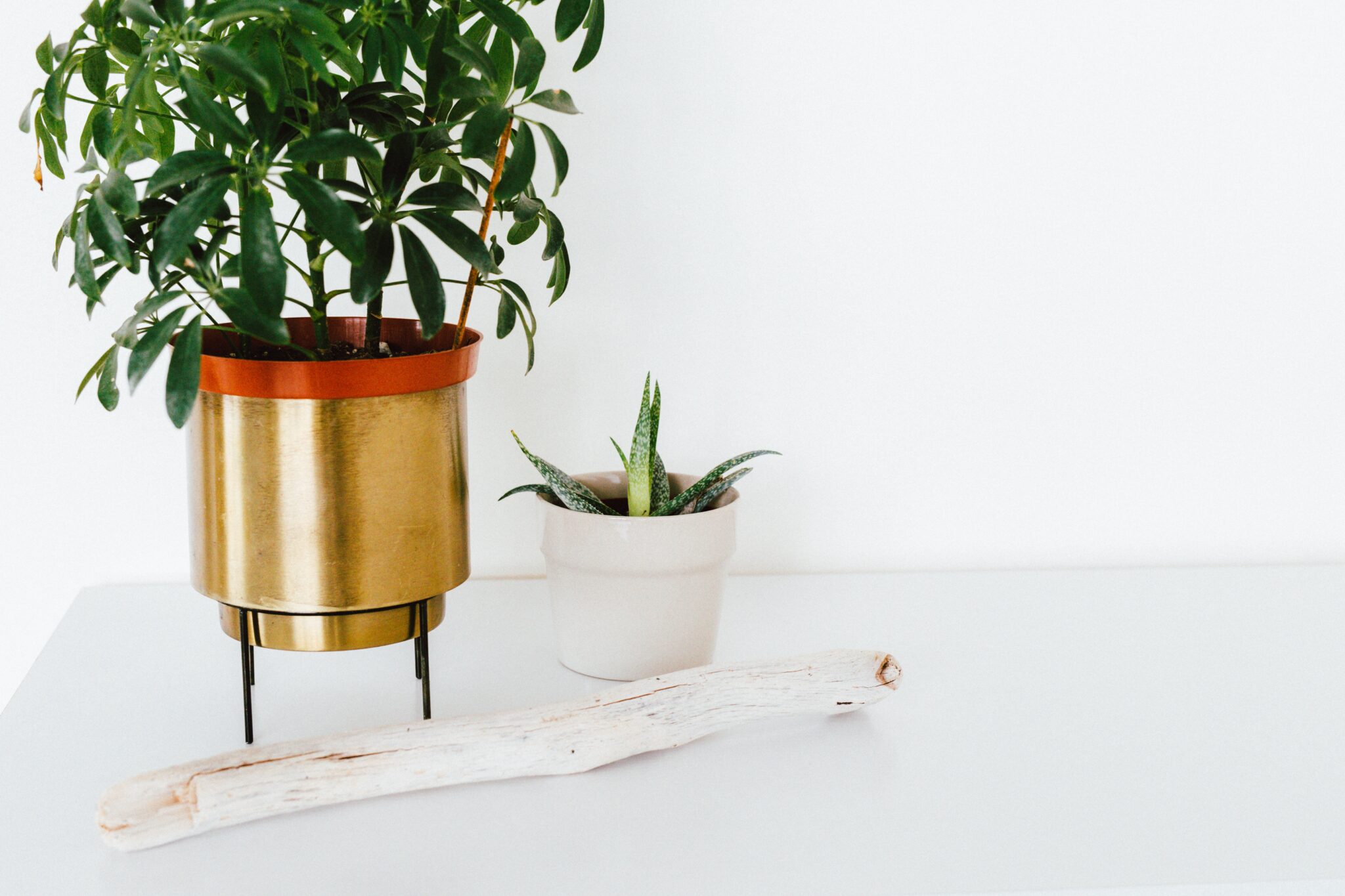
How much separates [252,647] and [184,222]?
34 cm

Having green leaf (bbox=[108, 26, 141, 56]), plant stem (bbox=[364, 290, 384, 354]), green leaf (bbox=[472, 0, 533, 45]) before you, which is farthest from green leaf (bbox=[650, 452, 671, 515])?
Result: green leaf (bbox=[108, 26, 141, 56])

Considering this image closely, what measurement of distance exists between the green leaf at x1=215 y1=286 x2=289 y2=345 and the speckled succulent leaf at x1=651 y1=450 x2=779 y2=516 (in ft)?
1.21

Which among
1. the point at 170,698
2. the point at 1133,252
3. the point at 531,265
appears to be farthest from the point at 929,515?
the point at 170,698

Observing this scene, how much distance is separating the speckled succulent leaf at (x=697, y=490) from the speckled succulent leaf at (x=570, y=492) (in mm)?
43

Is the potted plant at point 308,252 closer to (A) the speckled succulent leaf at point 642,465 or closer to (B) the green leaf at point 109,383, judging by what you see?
(B) the green leaf at point 109,383

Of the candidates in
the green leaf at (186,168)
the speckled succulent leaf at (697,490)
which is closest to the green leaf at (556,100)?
the green leaf at (186,168)

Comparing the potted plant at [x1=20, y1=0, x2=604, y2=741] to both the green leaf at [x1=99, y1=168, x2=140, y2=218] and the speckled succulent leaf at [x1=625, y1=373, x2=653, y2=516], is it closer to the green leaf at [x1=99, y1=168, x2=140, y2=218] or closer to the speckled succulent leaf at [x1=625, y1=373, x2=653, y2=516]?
the green leaf at [x1=99, y1=168, x2=140, y2=218]

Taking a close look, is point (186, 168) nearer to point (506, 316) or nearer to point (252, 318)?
point (252, 318)

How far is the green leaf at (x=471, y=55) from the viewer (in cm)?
65

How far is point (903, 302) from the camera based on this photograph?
1103 mm

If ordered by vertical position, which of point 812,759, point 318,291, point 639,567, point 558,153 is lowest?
point 812,759

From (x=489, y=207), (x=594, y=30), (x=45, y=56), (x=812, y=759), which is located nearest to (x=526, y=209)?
(x=489, y=207)

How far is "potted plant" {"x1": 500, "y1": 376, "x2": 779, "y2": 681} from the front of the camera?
82cm

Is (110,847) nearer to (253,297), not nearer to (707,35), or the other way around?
(253,297)
